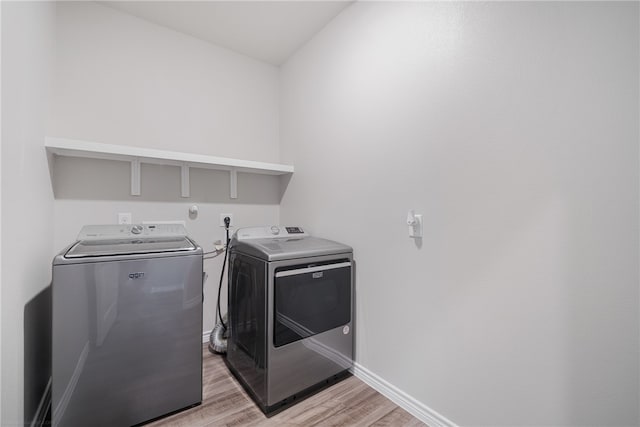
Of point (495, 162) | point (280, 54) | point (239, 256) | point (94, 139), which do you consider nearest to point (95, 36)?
point (94, 139)

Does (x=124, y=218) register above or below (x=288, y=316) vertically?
above

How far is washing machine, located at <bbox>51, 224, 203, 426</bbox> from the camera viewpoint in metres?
1.24

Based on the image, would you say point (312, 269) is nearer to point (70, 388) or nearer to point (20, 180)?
point (70, 388)

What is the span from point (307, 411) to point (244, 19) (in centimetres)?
258

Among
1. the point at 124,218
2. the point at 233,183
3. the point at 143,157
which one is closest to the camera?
the point at 143,157

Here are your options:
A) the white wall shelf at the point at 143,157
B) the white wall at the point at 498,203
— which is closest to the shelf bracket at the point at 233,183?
the white wall shelf at the point at 143,157

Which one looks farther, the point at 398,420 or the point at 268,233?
the point at 268,233

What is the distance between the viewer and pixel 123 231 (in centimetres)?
168

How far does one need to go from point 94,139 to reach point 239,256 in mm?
1260

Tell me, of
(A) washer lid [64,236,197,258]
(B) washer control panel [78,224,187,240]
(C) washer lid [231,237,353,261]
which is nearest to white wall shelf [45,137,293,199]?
(B) washer control panel [78,224,187,240]

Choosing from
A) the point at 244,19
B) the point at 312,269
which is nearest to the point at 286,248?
the point at 312,269

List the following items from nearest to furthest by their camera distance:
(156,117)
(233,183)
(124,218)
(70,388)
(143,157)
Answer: (70,388), (143,157), (124,218), (156,117), (233,183)

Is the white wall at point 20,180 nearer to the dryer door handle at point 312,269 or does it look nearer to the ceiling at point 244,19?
the ceiling at point 244,19

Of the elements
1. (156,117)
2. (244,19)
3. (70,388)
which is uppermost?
(244,19)
